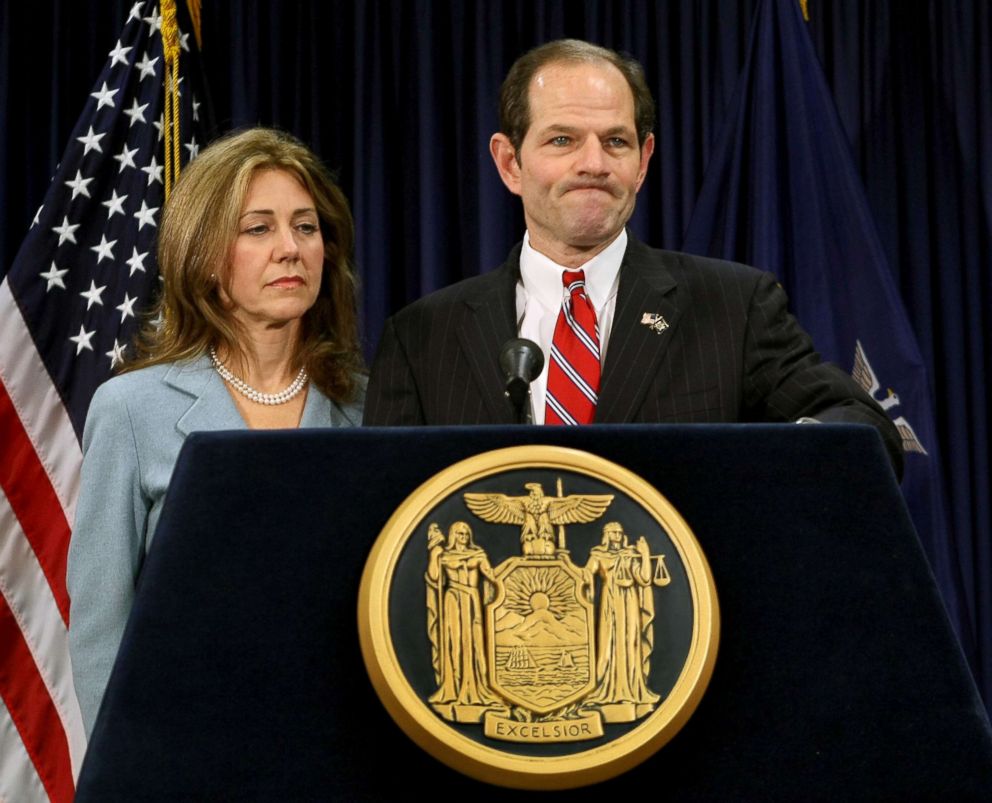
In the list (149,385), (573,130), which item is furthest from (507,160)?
(149,385)

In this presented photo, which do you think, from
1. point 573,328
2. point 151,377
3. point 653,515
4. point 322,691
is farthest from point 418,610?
point 151,377

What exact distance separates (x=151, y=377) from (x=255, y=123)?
139cm

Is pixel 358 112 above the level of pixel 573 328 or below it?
above

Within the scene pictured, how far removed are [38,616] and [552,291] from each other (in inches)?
59.7

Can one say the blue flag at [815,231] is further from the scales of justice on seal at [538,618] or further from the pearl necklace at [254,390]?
the scales of justice on seal at [538,618]

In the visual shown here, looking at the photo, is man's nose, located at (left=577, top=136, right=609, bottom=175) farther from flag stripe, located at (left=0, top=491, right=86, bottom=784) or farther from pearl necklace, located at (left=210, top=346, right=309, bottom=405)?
flag stripe, located at (left=0, top=491, right=86, bottom=784)

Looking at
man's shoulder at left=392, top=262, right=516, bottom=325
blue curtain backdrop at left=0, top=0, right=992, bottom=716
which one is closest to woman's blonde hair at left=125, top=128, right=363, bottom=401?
man's shoulder at left=392, top=262, right=516, bottom=325

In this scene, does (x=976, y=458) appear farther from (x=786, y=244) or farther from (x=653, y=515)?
(x=653, y=515)

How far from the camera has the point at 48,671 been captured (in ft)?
9.42

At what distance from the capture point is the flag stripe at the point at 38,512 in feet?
9.42

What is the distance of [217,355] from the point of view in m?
2.34

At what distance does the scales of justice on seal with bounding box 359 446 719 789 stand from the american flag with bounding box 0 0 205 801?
212 cm

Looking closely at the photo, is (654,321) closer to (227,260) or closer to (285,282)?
(285,282)

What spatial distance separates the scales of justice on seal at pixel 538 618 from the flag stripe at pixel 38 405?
2130mm
